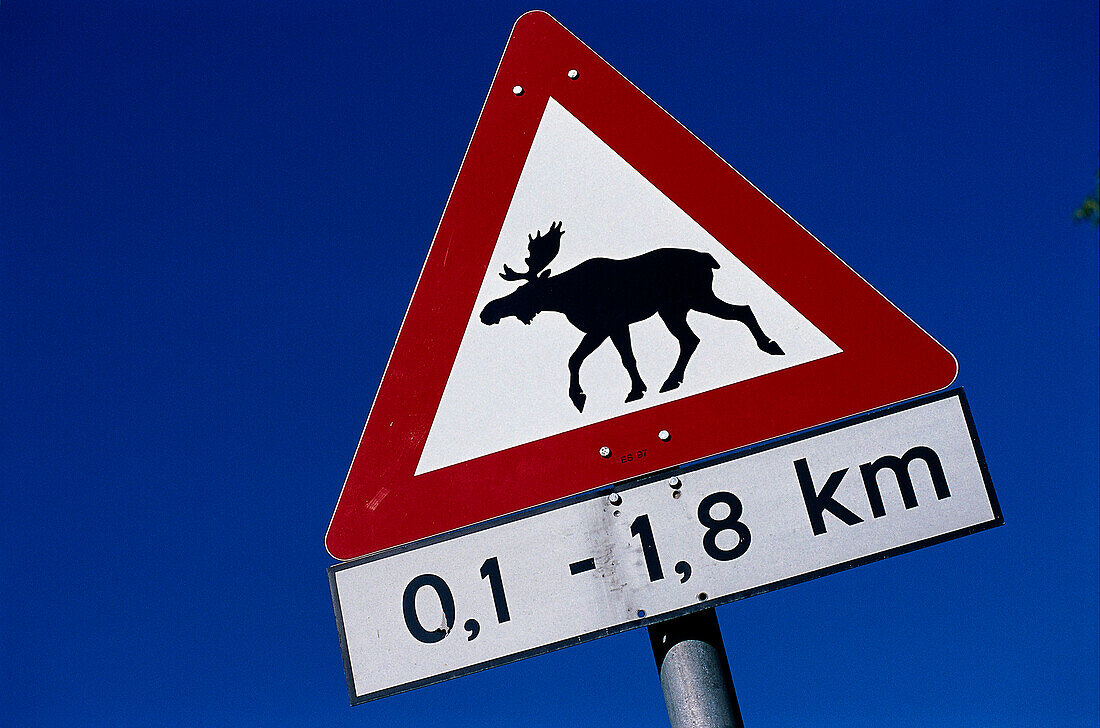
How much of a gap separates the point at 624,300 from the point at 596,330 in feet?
0.20

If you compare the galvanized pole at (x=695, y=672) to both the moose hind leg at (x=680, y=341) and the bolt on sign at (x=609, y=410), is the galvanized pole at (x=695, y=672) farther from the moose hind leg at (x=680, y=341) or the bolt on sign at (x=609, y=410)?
the moose hind leg at (x=680, y=341)

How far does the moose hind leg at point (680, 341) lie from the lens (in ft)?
4.17

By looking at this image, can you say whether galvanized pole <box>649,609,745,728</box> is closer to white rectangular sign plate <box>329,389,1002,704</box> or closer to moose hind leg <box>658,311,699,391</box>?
white rectangular sign plate <box>329,389,1002,704</box>

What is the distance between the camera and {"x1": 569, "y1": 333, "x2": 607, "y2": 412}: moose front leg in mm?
1282

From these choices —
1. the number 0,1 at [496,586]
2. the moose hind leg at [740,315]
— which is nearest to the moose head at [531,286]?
the moose hind leg at [740,315]

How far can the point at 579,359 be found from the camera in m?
1.29

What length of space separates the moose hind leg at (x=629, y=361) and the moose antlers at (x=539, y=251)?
0.53 ft

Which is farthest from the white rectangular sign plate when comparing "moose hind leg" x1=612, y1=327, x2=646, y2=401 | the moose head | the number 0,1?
the moose head

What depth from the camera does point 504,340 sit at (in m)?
1.34

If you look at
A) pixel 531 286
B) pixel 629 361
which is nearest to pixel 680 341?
pixel 629 361

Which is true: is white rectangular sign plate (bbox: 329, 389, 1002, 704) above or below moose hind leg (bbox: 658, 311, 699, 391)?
below

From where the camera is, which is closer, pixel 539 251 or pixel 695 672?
pixel 695 672

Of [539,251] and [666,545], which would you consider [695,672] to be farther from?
[539,251]

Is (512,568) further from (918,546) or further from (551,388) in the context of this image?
(918,546)
